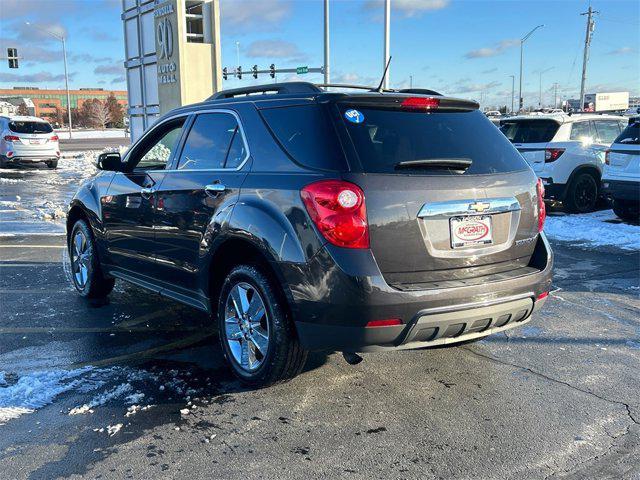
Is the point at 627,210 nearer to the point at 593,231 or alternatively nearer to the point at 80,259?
the point at 593,231

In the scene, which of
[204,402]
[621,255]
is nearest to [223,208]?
[204,402]

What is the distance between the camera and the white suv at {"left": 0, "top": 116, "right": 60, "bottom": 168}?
22.0m

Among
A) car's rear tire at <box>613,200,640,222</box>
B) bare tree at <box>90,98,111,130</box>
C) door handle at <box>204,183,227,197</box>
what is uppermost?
bare tree at <box>90,98,111,130</box>

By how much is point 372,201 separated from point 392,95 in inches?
32.7

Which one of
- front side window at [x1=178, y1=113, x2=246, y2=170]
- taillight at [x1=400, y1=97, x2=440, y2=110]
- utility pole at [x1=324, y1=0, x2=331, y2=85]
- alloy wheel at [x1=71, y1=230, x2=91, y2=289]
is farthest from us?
utility pole at [x1=324, y1=0, x2=331, y2=85]

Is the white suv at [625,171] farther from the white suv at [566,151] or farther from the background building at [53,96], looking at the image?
the background building at [53,96]

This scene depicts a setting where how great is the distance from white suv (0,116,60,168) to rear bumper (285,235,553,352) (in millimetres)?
21864

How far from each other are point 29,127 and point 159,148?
66.1ft

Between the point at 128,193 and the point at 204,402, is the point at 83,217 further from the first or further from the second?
the point at 204,402

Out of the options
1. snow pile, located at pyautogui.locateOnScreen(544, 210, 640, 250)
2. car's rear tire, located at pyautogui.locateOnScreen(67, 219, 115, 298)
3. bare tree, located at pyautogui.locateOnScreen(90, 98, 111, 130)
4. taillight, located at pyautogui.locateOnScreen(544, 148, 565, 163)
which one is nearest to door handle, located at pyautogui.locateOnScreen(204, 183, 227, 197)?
car's rear tire, located at pyautogui.locateOnScreen(67, 219, 115, 298)

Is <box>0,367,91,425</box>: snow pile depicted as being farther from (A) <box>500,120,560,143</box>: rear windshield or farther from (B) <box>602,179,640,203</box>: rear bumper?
(A) <box>500,120,560,143</box>: rear windshield

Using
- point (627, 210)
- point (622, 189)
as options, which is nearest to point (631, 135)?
point (622, 189)

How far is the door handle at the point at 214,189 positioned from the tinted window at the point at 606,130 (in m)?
9.77

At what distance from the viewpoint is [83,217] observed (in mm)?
5977
